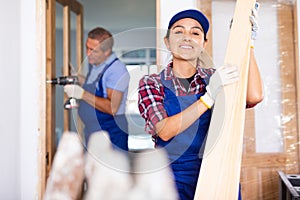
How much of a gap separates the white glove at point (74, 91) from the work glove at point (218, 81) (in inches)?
44.9

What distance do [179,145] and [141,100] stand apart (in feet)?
0.69

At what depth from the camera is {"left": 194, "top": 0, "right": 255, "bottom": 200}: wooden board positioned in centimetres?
99

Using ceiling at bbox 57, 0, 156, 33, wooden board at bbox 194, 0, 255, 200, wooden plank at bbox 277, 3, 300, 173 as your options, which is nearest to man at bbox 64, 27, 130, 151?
wooden board at bbox 194, 0, 255, 200

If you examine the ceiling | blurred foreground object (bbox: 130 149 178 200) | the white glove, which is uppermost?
the ceiling

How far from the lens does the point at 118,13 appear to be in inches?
179

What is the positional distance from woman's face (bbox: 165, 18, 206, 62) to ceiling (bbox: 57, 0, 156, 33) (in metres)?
2.73

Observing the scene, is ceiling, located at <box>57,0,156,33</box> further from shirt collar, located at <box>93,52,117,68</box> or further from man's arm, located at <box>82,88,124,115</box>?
shirt collar, located at <box>93,52,117,68</box>

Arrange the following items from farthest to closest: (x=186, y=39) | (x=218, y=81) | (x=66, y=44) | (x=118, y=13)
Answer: (x=118, y=13)
(x=66, y=44)
(x=186, y=39)
(x=218, y=81)

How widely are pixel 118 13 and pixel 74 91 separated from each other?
2.43 m

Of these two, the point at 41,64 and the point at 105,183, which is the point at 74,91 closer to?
the point at 41,64

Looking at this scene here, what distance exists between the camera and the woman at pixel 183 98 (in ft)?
4.04

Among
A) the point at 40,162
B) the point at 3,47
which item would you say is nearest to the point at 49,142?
the point at 40,162

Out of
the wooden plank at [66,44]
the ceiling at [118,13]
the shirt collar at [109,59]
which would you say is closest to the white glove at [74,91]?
the wooden plank at [66,44]

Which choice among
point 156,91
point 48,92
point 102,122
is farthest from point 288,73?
point 48,92
